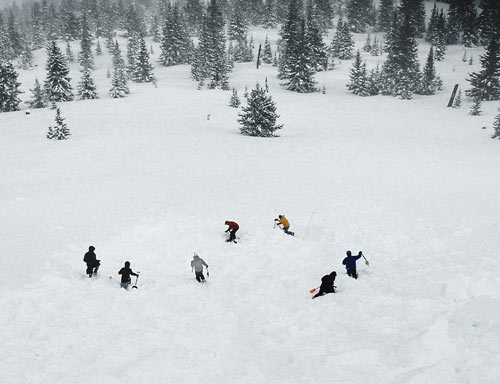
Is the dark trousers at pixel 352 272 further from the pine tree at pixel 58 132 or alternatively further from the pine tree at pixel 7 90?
the pine tree at pixel 7 90

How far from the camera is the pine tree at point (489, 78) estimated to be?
47.4 meters

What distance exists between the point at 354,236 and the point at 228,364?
31.0 feet

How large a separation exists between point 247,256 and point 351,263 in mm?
4228

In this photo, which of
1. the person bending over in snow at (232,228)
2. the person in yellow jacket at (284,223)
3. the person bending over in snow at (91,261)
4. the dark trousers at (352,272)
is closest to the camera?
the person bending over in snow at (91,261)

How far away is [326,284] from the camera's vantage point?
37.4ft

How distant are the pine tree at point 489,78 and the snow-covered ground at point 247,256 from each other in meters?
20.6

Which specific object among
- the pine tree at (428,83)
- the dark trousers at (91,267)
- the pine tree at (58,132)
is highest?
the pine tree at (428,83)

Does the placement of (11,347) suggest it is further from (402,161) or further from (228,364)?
(402,161)

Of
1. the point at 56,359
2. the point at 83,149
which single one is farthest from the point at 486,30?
the point at 56,359

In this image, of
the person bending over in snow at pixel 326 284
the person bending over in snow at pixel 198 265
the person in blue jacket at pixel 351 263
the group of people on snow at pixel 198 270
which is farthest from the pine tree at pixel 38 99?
the person bending over in snow at pixel 326 284

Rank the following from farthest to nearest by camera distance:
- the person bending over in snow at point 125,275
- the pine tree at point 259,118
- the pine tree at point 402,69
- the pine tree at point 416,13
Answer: the pine tree at point 416,13
the pine tree at point 402,69
the pine tree at point 259,118
the person bending over in snow at point 125,275

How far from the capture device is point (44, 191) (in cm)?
1970

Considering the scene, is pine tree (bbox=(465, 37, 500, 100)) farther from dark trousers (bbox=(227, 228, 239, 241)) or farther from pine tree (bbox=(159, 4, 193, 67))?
pine tree (bbox=(159, 4, 193, 67))

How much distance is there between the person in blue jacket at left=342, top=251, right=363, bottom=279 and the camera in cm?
1242
